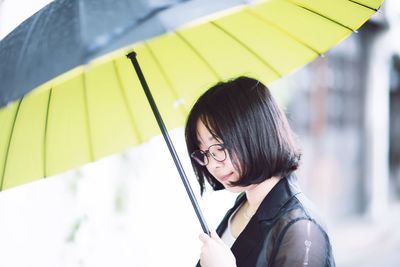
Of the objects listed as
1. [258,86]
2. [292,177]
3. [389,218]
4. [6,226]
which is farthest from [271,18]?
[389,218]

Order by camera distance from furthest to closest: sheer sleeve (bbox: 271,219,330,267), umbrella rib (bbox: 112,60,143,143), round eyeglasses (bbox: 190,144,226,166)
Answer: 1. umbrella rib (bbox: 112,60,143,143)
2. round eyeglasses (bbox: 190,144,226,166)
3. sheer sleeve (bbox: 271,219,330,267)

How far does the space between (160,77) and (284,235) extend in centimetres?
90

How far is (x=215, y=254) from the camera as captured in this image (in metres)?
1.57

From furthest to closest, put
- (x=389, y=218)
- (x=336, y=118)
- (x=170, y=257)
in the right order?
1. (x=389, y=218)
2. (x=336, y=118)
3. (x=170, y=257)

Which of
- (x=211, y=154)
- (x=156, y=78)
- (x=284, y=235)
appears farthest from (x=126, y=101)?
(x=284, y=235)

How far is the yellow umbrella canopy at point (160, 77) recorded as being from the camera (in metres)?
1.80

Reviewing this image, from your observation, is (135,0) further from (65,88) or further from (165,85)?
(165,85)

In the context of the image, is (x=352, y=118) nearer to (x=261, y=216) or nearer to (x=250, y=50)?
(x=250, y=50)

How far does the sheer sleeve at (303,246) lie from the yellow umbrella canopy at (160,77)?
753 millimetres

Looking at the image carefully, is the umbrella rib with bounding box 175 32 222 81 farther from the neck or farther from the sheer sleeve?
the sheer sleeve

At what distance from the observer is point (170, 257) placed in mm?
2980

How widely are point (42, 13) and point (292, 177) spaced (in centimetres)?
104

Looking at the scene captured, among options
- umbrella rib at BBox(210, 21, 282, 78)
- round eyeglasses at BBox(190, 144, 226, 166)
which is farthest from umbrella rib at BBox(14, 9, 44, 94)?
umbrella rib at BBox(210, 21, 282, 78)

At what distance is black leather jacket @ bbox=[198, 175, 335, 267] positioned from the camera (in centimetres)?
144
